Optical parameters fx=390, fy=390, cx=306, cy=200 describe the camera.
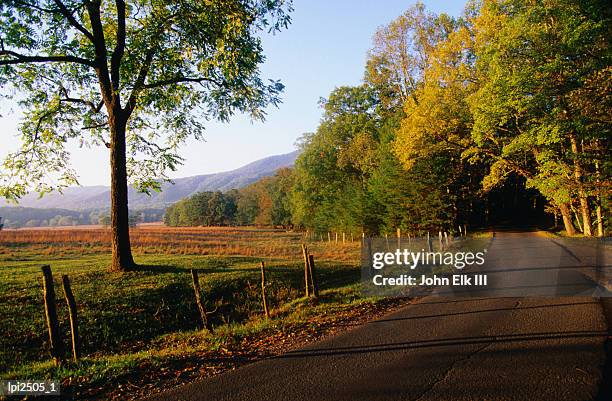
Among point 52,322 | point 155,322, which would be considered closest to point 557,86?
point 155,322

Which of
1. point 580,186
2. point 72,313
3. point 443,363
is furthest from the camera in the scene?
point 580,186

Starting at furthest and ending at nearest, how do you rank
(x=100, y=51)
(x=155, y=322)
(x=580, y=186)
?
(x=580, y=186)
(x=100, y=51)
(x=155, y=322)

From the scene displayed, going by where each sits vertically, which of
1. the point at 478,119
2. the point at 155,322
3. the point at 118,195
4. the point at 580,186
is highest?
the point at 478,119

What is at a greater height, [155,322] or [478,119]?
[478,119]

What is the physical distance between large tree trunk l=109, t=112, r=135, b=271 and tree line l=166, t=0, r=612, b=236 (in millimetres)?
21756

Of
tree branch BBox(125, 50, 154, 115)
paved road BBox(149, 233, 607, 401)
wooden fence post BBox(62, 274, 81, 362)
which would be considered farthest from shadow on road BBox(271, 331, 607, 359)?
tree branch BBox(125, 50, 154, 115)

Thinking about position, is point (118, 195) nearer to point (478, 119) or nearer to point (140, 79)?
point (140, 79)

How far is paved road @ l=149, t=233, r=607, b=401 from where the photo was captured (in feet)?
16.6

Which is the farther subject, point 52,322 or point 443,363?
point 52,322

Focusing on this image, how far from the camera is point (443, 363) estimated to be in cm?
597

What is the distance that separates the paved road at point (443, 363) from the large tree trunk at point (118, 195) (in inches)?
470

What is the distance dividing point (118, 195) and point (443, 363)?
14605 mm

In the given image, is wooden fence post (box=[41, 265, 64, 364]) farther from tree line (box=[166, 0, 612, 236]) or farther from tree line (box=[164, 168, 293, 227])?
tree line (box=[164, 168, 293, 227])

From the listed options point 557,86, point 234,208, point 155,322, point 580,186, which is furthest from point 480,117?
point 234,208
